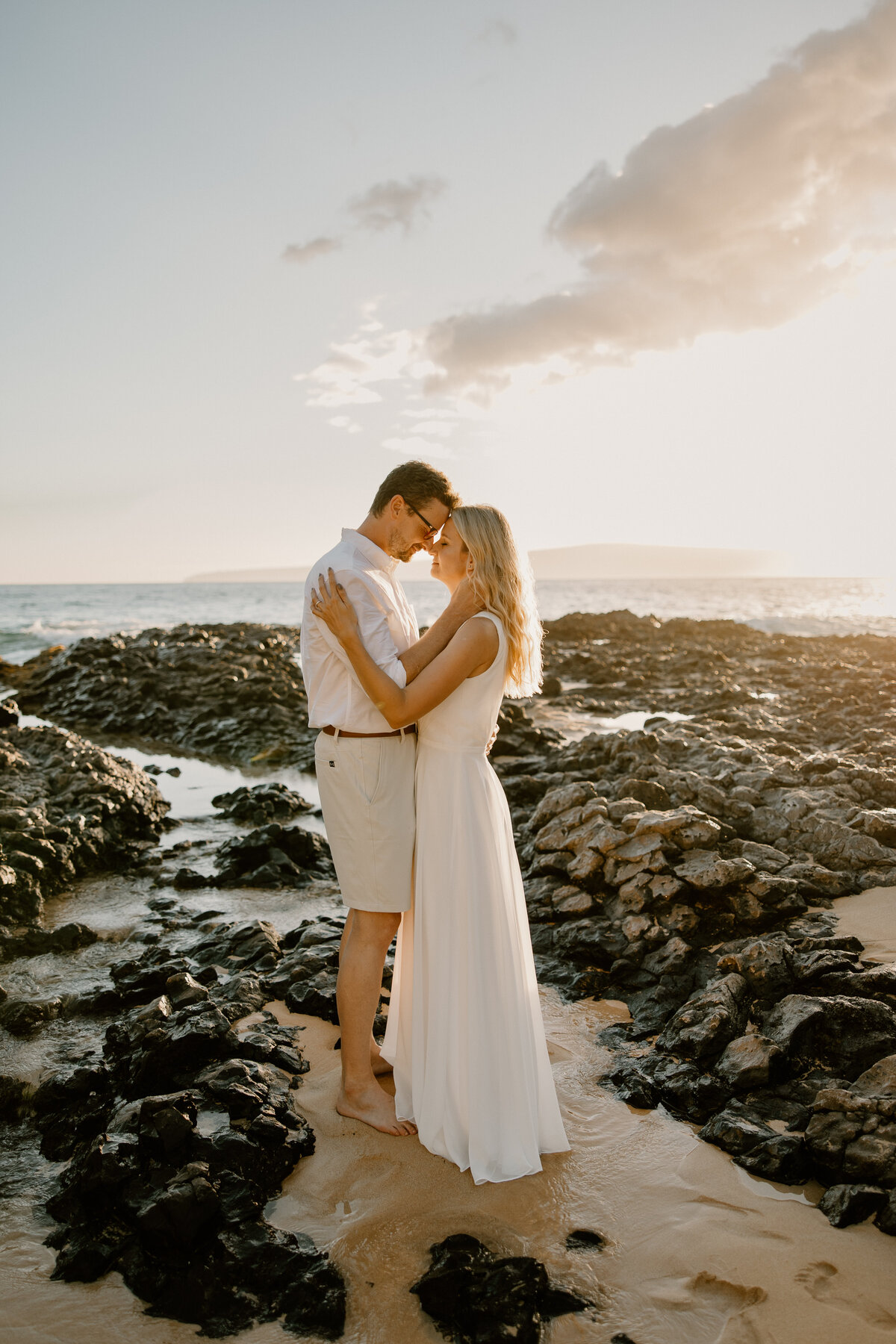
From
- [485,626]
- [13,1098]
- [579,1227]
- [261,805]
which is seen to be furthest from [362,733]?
[261,805]

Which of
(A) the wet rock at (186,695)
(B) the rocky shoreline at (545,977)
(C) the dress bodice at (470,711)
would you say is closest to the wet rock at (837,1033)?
(B) the rocky shoreline at (545,977)

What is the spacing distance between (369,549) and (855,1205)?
325cm

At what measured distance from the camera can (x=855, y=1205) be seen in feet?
9.79

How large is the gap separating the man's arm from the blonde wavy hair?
53mm

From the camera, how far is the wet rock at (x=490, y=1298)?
103 inches

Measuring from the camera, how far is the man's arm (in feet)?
11.8

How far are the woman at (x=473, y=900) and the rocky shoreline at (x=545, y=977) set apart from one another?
495 mm

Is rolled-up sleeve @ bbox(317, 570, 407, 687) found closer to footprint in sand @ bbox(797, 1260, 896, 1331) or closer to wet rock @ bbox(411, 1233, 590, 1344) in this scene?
wet rock @ bbox(411, 1233, 590, 1344)

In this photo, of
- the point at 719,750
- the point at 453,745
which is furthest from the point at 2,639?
the point at 453,745

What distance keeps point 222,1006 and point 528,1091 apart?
2191mm

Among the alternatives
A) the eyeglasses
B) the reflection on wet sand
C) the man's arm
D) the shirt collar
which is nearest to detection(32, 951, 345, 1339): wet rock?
the reflection on wet sand

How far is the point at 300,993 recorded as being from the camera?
5035 mm

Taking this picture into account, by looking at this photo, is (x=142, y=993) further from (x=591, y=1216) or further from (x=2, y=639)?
(x=2, y=639)

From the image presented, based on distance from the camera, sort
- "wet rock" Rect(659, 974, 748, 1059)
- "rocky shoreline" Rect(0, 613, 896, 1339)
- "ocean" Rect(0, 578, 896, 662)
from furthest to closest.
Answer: "ocean" Rect(0, 578, 896, 662) → "wet rock" Rect(659, 974, 748, 1059) → "rocky shoreline" Rect(0, 613, 896, 1339)
